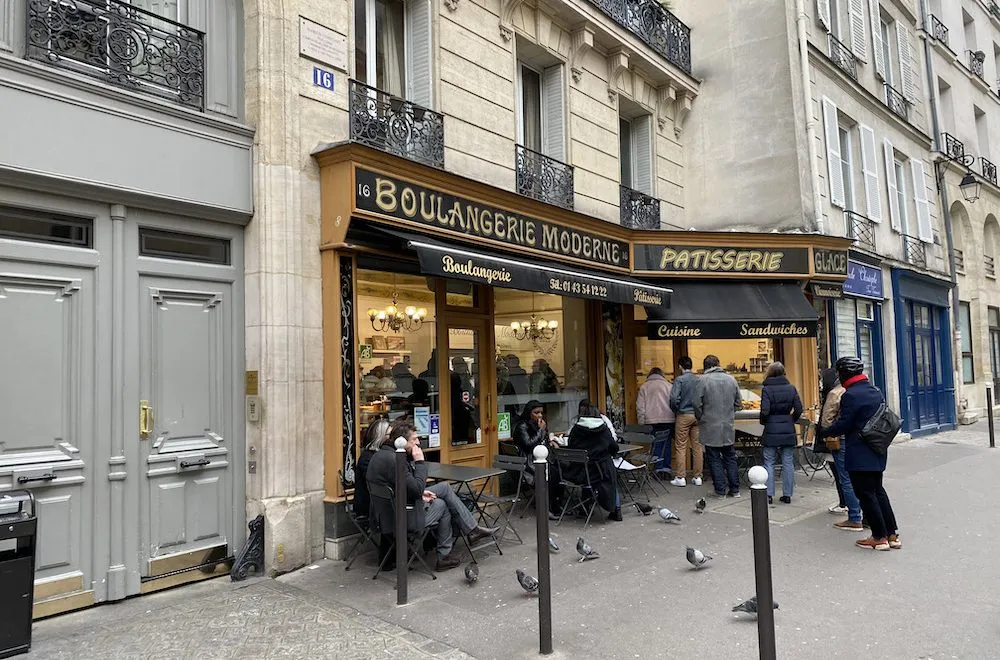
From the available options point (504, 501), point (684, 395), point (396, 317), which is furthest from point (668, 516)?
point (396, 317)

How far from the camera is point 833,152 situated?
12945mm

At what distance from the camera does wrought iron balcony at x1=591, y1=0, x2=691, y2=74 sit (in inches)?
412

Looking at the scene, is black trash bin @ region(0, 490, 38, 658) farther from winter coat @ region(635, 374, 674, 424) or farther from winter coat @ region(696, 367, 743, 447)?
winter coat @ region(635, 374, 674, 424)

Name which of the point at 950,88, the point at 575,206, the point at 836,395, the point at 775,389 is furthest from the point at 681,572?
the point at 950,88

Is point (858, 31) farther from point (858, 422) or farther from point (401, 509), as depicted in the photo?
point (401, 509)

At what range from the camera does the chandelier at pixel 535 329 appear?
904cm

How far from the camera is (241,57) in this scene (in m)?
5.99

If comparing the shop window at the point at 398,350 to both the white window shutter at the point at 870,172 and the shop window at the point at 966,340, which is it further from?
the shop window at the point at 966,340

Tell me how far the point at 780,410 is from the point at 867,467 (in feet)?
7.22

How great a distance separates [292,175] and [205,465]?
255cm

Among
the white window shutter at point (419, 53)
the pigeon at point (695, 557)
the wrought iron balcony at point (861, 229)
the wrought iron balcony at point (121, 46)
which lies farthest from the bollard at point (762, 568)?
the wrought iron balcony at point (861, 229)

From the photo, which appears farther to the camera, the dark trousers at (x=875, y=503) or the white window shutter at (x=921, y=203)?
the white window shutter at (x=921, y=203)

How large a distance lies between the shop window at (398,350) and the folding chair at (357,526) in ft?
2.03

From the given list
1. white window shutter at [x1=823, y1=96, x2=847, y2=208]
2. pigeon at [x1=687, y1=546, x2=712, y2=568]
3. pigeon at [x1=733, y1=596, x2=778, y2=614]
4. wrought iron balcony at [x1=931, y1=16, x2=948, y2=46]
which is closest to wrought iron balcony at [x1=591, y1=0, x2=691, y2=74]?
white window shutter at [x1=823, y1=96, x2=847, y2=208]
